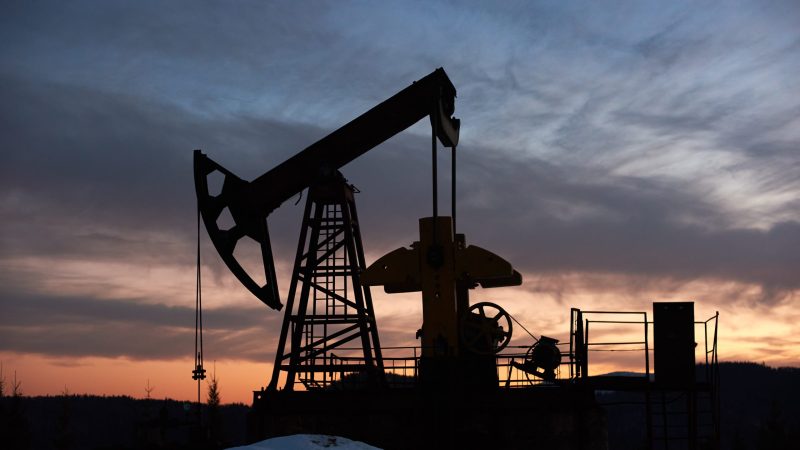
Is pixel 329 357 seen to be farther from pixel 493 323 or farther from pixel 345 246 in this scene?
pixel 493 323

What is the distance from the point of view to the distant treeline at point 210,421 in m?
36.8

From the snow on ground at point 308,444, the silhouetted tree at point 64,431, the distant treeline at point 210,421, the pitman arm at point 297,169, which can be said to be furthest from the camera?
the silhouetted tree at point 64,431

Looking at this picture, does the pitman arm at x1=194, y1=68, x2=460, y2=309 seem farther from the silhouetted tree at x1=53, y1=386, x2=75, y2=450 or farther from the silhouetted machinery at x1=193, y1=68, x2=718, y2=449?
the silhouetted tree at x1=53, y1=386, x2=75, y2=450

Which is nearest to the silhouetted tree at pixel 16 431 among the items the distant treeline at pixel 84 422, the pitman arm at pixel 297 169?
the distant treeline at pixel 84 422

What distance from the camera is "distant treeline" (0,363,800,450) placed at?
1447 inches

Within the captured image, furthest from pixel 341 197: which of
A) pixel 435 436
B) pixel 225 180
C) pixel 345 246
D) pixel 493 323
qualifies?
pixel 435 436

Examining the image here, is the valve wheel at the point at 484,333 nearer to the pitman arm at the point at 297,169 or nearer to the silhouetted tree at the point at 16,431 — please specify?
the pitman arm at the point at 297,169

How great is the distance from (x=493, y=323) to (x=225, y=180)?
7.90 metres

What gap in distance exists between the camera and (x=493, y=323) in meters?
21.8

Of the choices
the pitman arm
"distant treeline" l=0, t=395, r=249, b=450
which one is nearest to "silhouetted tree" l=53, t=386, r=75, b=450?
"distant treeline" l=0, t=395, r=249, b=450

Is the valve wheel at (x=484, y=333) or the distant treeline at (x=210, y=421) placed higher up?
the valve wheel at (x=484, y=333)

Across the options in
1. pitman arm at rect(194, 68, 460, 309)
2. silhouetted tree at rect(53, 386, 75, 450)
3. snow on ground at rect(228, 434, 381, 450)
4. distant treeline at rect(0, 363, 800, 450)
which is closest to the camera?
snow on ground at rect(228, 434, 381, 450)

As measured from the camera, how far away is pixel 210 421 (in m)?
61.0

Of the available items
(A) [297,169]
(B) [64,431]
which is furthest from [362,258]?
(B) [64,431]
